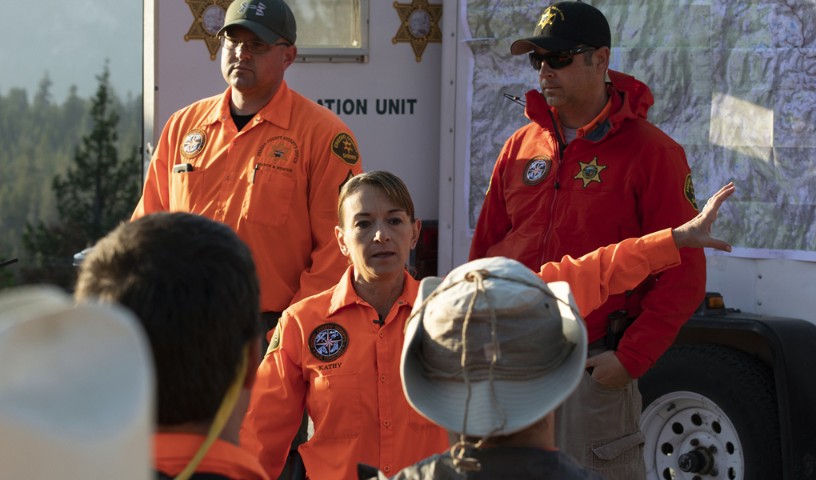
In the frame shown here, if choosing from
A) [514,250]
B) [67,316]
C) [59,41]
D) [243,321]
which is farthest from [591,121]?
[59,41]

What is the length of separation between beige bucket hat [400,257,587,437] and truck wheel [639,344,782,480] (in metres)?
3.14

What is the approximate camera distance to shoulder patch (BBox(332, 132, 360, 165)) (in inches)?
171

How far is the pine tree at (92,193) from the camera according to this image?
1263cm

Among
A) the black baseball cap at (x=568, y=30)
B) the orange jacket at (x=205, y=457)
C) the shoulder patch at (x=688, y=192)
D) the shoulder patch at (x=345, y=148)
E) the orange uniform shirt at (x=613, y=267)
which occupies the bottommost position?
the orange jacket at (x=205, y=457)

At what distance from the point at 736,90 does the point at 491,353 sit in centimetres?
337

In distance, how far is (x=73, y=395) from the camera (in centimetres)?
102

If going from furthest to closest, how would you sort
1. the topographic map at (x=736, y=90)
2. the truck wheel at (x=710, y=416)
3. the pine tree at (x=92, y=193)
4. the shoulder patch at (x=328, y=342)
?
the pine tree at (x=92, y=193)
the truck wheel at (x=710, y=416)
the topographic map at (x=736, y=90)
the shoulder patch at (x=328, y=342)

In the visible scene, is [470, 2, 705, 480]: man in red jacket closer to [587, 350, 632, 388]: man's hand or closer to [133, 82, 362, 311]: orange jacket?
[587, 350, 632, 388]: man's hand

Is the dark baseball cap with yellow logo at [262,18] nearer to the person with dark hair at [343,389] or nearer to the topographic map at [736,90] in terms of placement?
the person with dark hair at [343,389]

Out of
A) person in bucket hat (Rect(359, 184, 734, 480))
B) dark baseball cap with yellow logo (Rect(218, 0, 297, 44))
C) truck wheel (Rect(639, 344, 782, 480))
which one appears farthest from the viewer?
truck wheel (Rect(639, 344, 782, 480))

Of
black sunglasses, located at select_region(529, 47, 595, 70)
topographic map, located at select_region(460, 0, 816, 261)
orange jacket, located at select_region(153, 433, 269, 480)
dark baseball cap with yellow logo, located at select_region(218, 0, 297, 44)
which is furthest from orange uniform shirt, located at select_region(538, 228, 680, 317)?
topographic map, located at select_region(460, 0, 816, 261)

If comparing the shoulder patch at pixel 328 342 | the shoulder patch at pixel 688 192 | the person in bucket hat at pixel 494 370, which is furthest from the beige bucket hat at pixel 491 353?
the shoulder patch at pixel 688 192

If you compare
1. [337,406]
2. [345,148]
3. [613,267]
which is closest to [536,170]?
[345,148]

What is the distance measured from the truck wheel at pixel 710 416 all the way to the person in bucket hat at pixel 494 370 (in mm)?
3127
